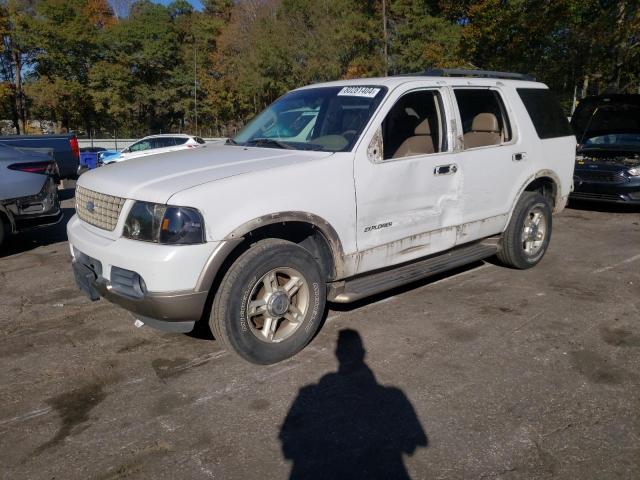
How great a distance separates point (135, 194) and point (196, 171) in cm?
42

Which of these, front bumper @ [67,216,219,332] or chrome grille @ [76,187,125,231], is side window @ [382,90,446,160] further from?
chrome grille @ [76,187,125,231]

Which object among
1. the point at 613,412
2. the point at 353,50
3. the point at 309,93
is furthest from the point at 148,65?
the point at 613,412

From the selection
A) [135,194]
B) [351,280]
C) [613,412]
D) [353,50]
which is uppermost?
[353,50]

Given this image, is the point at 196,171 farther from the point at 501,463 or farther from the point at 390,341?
the point at 501,463

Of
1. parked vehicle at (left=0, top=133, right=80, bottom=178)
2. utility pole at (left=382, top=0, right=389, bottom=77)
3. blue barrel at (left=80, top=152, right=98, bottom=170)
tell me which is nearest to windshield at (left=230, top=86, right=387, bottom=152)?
parked vehicle at (left=0, top=133, right=80, bottom=178)

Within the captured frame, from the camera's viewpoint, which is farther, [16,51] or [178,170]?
[16,51]

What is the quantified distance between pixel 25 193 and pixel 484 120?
212 inches

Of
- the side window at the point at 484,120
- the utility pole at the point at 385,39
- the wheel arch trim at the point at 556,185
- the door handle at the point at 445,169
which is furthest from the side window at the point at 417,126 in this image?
the utility pole at the point at 385,39

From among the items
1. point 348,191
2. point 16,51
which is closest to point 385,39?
point 16,51

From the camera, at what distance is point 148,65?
4572 centimetres

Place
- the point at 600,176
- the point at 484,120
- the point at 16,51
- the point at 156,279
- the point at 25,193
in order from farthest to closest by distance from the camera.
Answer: the point at 16,51 < the point at 600,176 < the point at 25,193 < the point at 484,120 < the point at 156,279

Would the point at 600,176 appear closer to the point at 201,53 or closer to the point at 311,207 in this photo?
the point at 311,207

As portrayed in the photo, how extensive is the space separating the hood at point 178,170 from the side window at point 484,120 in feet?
5.99

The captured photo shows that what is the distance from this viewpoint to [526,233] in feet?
18.4
